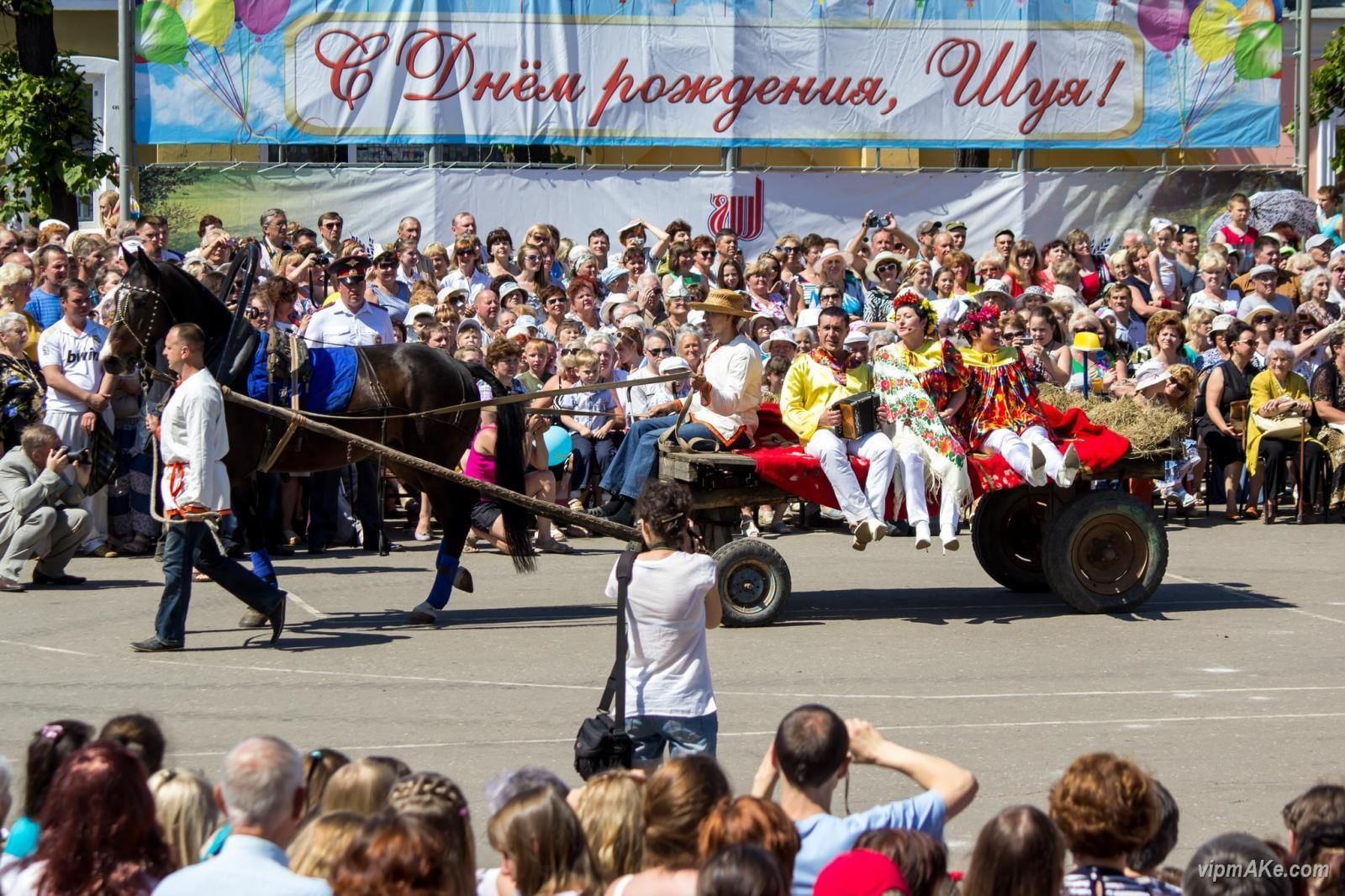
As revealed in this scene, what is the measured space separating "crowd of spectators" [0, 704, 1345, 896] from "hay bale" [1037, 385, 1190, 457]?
7071mm

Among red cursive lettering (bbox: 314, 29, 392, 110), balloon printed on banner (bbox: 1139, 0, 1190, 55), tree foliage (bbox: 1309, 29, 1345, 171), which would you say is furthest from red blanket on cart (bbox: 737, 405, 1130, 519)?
tree foliage (bbox: 1309, 29, 1345, 171)

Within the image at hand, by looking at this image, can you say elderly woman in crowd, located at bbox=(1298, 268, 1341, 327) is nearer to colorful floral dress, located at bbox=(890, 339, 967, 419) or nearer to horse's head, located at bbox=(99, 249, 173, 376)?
colorful floral dress, located at bbox=(890, 339, 967, 419)

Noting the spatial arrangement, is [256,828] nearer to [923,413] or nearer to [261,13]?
[923,413]

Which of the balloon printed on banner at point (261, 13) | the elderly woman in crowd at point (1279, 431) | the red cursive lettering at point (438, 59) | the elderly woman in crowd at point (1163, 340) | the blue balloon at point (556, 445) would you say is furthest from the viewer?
the red cursive lettering at point (438, 59)

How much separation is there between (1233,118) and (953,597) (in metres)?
10.7

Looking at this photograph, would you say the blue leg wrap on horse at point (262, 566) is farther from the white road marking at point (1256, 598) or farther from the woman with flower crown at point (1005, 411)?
the white road marking at point (1256, 598)

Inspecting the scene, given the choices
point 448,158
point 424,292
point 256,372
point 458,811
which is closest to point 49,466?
point 256,372

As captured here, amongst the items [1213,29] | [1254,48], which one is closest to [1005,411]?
[1213,29]

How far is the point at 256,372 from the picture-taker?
1182 cm

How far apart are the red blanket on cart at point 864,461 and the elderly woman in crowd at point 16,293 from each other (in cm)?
595

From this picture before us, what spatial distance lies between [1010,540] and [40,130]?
38.7ft

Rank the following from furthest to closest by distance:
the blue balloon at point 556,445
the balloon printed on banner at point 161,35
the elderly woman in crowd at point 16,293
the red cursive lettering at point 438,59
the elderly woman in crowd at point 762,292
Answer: the red cursive lettering at point 438,59
the balloon printed on banner at point 161,35
the elderly woman in crowd at point 762,292
the blue balloon at point 556,445
the elderly woman in crowd at point 16,293

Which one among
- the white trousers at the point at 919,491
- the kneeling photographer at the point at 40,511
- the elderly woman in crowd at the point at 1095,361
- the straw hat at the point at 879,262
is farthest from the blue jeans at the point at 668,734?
the straw hat at the point at 879,262

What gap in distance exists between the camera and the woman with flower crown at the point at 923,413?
1167 centimetres
